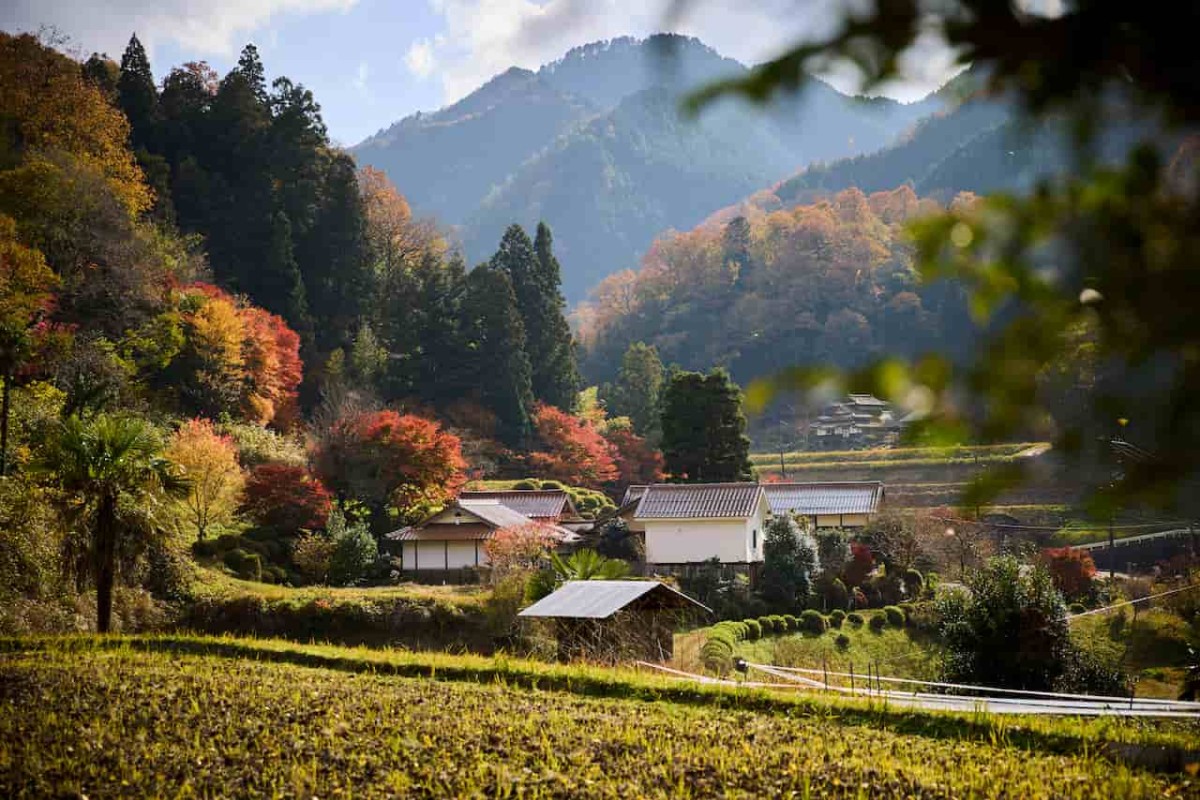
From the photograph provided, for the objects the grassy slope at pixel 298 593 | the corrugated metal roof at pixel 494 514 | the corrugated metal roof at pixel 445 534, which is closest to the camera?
the grassy slope at pixel 298 593

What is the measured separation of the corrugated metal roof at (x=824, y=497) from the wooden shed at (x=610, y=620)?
20414 mm

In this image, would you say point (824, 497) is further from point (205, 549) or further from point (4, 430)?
point (4, 430)

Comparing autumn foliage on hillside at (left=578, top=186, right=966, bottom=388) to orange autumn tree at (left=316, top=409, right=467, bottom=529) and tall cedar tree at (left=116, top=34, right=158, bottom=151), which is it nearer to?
orange autumn tree at (left=316, top=409, right=467, bottom=529)

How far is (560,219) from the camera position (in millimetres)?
131625

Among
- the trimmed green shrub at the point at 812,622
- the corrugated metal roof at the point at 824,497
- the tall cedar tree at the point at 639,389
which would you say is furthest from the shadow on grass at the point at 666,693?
the tall cedar tree at the point at 639,389

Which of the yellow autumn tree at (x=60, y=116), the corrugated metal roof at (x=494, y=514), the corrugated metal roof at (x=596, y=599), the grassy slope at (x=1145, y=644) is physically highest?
the yellow autumn tree at (x=60, y=116)

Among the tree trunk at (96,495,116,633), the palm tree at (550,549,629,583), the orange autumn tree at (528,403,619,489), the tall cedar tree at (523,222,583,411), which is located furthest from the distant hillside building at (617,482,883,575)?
the tree trunk at (96,495,116,633)

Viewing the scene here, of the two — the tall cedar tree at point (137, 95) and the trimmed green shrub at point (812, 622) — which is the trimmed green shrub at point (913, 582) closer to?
the trimmed green shrub at point (812, 622)

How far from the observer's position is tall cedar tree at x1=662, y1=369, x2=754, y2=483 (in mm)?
35844

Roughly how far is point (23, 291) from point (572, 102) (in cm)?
18040

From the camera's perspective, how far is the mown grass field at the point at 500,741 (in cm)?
707

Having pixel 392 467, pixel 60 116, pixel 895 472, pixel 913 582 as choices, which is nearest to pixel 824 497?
pixel 913 582

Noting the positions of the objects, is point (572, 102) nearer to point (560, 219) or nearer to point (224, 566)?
point (560, 219)

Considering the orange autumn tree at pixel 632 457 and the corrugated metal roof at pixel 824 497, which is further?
the orange autumn tree at pixel 632 457
